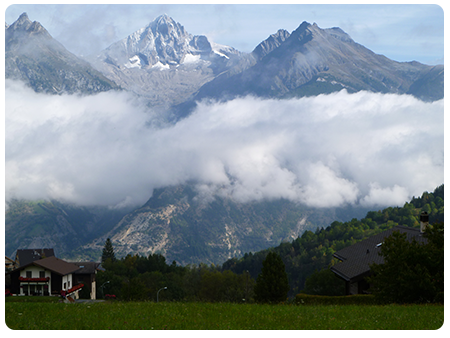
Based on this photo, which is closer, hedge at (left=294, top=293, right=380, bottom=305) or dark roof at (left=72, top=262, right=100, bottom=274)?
hedge at (left=294, top=293, right=380, bottom=305)

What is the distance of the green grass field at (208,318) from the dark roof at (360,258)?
2376 centimetres

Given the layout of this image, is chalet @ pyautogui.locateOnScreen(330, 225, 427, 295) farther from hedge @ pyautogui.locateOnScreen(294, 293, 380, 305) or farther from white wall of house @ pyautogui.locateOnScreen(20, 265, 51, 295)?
white wall of house @ pyautogui.locateOnScreen(20, 265, 51, 295)

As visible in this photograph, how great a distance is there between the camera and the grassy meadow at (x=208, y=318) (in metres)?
17.8

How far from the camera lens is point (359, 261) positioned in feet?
163

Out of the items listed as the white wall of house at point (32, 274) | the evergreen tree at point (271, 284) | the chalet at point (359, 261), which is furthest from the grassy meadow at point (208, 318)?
the white wall of house at point (32, 274)

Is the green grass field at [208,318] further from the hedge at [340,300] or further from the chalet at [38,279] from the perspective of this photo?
the chalet at [38,279]

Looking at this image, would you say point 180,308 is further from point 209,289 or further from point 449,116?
point 209,289

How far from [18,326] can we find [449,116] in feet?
61.8

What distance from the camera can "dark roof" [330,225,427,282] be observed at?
45750 millimetres

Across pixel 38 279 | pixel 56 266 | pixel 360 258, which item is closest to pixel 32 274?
pixel 38 279

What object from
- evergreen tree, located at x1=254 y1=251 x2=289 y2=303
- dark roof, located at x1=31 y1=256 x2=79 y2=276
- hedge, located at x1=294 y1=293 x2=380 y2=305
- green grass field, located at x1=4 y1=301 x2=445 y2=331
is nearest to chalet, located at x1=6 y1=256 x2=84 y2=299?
dark roof, located at x1=31 y1=256 x2=79 y2=276

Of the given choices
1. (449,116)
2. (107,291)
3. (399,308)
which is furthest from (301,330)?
(107,291)

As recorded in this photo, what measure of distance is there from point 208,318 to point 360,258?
35162 millimetres

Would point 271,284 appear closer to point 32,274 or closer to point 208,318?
point 208,318
